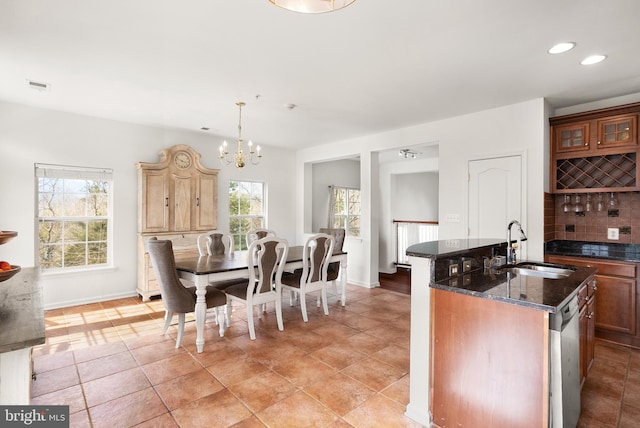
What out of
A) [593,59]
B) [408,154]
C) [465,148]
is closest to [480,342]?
[593,59]

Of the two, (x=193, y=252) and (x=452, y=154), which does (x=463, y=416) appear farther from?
(x=193, y=252)

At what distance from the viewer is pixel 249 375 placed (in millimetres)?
2562

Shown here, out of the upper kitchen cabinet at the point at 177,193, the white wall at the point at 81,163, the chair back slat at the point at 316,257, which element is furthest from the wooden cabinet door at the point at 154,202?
the chair back slat at the point at 316,257

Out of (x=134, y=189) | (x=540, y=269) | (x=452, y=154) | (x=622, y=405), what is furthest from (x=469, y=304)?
(x=134, y=189)

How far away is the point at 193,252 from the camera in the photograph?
4859mm

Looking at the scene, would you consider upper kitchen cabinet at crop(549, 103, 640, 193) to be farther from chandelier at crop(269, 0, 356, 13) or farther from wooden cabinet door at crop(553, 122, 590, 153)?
chandelier at crop(269, 0, 356, 13)

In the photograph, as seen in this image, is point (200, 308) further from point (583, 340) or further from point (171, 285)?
point (583, 340)

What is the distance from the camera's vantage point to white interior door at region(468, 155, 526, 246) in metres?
3.82

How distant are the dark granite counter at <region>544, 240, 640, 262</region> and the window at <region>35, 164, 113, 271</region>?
225 inches

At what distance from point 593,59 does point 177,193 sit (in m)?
5.01

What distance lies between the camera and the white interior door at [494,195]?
12.5 feet

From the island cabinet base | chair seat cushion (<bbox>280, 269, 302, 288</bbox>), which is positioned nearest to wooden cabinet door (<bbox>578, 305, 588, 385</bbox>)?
the island cabinet base

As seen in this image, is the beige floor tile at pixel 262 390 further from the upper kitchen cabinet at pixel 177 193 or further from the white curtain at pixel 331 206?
the white curtain at pixel 331 206

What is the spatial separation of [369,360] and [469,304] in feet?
4.49
